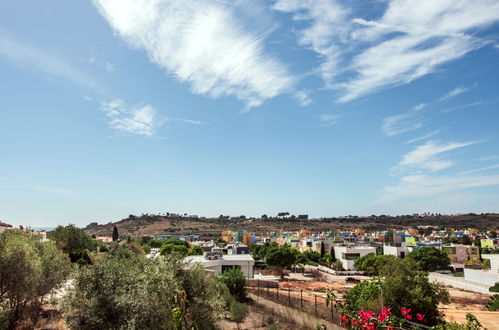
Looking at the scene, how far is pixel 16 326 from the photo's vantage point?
1404 centimetres

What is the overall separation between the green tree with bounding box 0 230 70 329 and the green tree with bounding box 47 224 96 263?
25666 mm

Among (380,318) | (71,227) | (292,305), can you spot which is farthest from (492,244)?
(380,318)

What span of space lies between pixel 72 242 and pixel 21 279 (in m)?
33.1

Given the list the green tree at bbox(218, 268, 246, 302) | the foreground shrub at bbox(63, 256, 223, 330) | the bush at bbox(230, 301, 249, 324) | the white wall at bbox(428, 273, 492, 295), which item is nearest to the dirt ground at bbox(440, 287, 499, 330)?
the white wall at bbox(428, 273, 492, 295)

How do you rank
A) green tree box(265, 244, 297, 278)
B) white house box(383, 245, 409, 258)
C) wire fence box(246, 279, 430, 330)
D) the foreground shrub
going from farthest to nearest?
white house box(383, 245, 409, 258), green tree box(265, 244, 297, 278), wire fence box(246, 279, 430, 330), the foreground shrub

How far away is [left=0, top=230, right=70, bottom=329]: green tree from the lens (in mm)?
12133

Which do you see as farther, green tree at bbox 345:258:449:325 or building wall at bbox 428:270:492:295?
building wall at bbox 428:270:492:295

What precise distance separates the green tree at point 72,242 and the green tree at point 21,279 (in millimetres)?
25666

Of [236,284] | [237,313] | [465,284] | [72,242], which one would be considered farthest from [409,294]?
[72,242]

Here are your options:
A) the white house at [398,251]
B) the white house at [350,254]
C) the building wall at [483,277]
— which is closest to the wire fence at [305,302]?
the building wall at [483,277]

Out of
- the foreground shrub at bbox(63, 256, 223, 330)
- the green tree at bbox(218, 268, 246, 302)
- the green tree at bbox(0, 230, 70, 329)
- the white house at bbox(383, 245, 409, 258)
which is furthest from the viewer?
the white house at bbox(383, 245, 409, 258)

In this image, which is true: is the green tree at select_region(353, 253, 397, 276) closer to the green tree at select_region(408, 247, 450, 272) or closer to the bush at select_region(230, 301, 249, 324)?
the green tree at select_region(408, 247, 450, 272)

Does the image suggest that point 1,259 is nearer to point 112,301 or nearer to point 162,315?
point 112,301

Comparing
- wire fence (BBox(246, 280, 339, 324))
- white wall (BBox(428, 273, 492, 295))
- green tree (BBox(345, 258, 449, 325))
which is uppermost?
green tree (BBox(345, 258, 449, 325))
